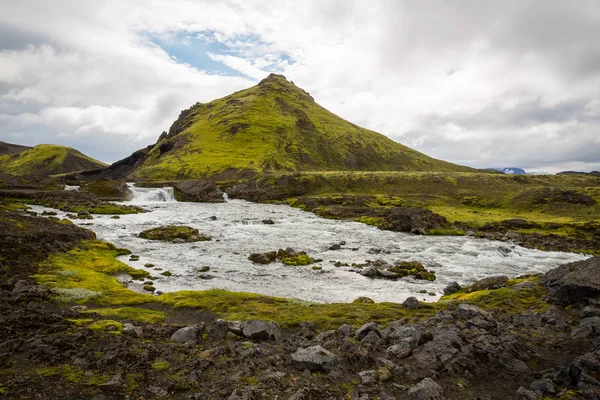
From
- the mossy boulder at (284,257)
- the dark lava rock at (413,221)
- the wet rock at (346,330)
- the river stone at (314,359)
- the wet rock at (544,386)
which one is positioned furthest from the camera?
the dark lava rock at (413,221)

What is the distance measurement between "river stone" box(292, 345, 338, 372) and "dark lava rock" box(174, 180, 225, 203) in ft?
→ 318

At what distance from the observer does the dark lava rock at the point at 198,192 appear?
105 meters

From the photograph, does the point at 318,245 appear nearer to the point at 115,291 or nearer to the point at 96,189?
the point at 115,291

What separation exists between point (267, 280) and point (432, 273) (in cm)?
1871

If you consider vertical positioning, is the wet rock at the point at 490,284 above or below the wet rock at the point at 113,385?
above

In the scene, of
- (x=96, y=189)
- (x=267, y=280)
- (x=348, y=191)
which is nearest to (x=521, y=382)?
(x=267, y=280)

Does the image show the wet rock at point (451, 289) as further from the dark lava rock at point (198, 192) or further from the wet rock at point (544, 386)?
the dark lava rock at point (198, 192)

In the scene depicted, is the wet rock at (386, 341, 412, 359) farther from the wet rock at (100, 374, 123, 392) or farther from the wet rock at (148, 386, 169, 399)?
the wet rock at (100, 374, 123, 392)

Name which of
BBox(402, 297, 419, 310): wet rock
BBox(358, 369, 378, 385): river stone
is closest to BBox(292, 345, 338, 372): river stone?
BBox(358, 369, 378, 385): river stone

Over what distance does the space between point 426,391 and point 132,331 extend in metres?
12.7

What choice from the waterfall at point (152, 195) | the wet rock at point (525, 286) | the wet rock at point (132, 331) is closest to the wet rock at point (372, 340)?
the wet rock at point (132, 331)

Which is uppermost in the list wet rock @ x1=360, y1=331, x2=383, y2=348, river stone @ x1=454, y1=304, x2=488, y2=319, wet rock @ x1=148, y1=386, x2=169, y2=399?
river stone @ x1=454, y1=304, x2=488, y2=319

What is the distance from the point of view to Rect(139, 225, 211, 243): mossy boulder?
4906 cm

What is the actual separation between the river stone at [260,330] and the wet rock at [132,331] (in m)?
4.75
